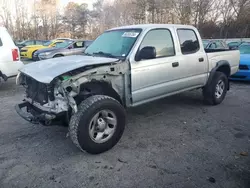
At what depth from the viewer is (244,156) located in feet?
10.7

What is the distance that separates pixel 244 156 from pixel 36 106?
319cm

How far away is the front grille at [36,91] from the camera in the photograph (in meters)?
3.31

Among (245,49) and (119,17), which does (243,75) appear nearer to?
(245,49)

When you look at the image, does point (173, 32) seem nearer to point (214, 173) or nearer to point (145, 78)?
point (145, 78)

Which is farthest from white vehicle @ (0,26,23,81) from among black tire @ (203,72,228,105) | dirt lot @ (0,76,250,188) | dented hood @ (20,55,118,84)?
black tire @ (203,72,228,105)

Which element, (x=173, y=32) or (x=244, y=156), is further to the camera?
(x=173, y=32)

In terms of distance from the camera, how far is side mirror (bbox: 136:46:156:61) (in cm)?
368

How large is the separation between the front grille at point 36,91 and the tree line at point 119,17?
21469mm

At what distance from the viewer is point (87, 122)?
3062 millimetres

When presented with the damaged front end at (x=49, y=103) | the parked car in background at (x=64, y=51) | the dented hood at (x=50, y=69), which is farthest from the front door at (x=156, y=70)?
the parked car in background at (x=64, y=51)

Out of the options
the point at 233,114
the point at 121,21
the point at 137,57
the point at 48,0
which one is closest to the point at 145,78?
the point at 137,57

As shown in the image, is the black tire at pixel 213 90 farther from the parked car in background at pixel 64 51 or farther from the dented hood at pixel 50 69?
the parked car in background at pixel 64 51

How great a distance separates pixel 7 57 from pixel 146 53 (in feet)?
16.3

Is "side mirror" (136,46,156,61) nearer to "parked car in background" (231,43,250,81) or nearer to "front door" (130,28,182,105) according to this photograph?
"front door" (130,28,182,105)
